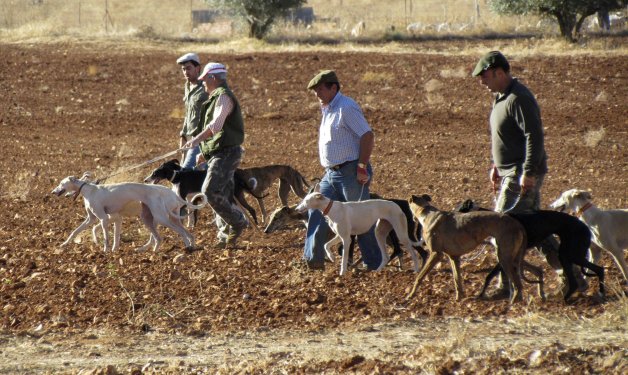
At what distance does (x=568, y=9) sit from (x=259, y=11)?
12495 millimetres

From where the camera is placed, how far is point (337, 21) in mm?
53219

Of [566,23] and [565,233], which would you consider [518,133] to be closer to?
[565,233]

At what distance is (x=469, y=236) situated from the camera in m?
9.56

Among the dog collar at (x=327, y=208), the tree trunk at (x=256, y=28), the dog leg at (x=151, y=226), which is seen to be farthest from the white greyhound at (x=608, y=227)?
the tree trunk at (x=256, y=28)

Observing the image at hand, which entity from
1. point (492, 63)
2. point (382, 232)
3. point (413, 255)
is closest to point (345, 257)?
point (382, 232)

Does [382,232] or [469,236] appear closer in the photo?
[469,236]

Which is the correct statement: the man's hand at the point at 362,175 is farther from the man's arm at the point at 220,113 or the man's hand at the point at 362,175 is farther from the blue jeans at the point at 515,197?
the man's arm at the point at 220,113

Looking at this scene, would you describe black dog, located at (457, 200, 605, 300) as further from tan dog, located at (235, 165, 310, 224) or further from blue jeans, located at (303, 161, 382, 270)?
tan dog, located at (235, 165, 310, 224)

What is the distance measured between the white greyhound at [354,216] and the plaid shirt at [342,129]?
0.45 metres

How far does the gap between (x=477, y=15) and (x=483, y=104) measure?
91.8 feet

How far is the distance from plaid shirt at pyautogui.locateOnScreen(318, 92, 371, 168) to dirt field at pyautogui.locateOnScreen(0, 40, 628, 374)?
50.0 inches

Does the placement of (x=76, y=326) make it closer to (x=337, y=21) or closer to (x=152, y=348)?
(x=152, y=348)

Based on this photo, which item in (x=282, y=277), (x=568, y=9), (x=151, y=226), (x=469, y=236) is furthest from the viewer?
(x=568, y=9)

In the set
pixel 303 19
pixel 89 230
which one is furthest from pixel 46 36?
pixel 89 230
